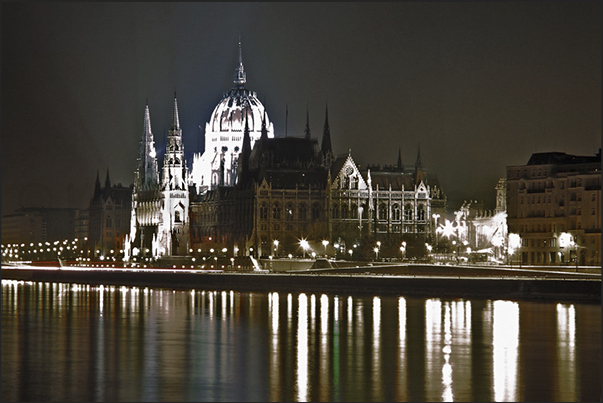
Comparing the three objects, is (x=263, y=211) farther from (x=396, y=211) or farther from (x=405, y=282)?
(x=405, y=282)

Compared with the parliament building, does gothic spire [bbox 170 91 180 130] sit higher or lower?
higher

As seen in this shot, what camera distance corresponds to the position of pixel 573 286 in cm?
7256

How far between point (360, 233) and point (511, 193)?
25.7 metres

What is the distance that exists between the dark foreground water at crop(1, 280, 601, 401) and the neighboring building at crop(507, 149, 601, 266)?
47.9 m

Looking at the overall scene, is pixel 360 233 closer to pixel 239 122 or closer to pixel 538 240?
pixel 538 240

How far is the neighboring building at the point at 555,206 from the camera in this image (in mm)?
118000

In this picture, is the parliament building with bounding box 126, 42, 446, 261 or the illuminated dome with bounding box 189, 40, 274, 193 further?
the illuminated dome with bounding box 189, 40, 274, 193

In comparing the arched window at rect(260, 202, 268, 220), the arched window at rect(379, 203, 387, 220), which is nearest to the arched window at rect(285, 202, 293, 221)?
the arched window at rect(260, 202, 268, 220)

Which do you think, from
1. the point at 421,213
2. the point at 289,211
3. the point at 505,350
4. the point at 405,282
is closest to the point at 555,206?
the point at 421,213

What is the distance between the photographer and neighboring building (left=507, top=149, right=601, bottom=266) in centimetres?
11800

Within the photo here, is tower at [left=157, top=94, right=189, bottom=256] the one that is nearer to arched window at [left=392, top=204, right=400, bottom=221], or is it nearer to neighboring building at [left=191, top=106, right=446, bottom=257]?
neighboring building at [left=191, top=106, right=446, bottom=257]

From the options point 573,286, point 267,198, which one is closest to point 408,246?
point 267,198

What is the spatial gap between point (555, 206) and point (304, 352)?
274ft

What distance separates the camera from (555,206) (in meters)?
125
